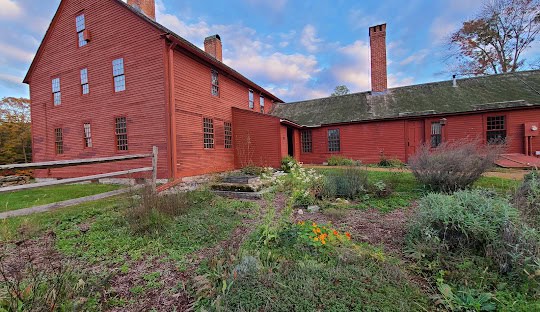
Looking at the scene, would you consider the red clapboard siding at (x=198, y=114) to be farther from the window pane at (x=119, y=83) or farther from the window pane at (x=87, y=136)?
the window pane at (x=87, y=136)

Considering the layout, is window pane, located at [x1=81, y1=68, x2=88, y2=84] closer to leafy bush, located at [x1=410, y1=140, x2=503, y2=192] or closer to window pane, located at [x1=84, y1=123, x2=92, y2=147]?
window pane, located at [x1=84, y1=123, x2=92, y2=147]

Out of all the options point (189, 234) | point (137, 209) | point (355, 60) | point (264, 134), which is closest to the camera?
point (189, 234)

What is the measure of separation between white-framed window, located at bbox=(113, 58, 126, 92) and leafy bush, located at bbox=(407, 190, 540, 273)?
468 inches

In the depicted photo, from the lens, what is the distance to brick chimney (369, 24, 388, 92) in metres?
15.4

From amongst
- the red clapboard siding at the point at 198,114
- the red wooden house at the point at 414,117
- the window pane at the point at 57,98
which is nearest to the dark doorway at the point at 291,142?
the red wooden house at the point at 414,117

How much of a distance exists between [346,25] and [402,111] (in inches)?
249

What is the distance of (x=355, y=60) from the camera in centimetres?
1870

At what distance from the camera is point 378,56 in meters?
15.6

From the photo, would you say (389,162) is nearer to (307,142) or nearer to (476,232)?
(307,142)

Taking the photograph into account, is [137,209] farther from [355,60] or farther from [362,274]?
[355,60]

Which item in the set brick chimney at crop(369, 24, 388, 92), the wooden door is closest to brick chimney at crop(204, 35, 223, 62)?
brick chimney at crop(369, 24, 388, 92)

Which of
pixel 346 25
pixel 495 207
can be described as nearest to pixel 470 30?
pixel 346 25

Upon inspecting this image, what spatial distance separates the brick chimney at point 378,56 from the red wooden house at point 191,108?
0.07 m

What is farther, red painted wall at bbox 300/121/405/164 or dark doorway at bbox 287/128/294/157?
dark doorway at bbox 287/128/294/157
